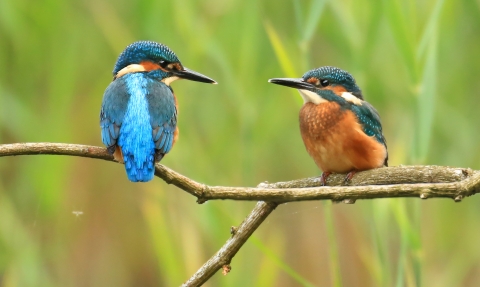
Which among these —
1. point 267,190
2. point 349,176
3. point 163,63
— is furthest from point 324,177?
point 267,190

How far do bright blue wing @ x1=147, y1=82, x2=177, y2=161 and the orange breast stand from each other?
66 cm

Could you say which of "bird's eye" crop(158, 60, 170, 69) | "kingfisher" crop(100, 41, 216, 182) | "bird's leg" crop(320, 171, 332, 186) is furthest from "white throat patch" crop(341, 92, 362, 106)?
"bird's eye" crop(158, 60, 170, 69)

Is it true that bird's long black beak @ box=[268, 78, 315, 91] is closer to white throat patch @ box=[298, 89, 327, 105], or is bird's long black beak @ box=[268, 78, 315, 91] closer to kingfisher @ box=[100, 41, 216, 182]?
white throat patch @ box=[298, 89, 327, 105]

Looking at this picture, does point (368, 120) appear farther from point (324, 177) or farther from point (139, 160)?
point (139, 160)

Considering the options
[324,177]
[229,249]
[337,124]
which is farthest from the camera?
[337,124]

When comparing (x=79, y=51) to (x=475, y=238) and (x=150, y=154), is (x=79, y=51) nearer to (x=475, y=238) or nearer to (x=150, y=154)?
(x=150, y=154)

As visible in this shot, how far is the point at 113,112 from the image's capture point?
2.18m

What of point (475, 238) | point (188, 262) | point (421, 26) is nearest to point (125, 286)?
point (188, 262)

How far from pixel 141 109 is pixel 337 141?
0.87m

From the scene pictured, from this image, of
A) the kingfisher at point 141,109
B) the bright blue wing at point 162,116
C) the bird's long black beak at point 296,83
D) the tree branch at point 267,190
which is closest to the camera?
the tree branch at point 267,190

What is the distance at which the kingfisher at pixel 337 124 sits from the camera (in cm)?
264

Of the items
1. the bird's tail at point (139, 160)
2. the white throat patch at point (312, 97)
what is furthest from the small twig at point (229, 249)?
the white throat patch at point (312, 97)

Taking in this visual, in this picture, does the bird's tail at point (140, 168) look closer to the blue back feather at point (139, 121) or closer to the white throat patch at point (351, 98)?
the blue back feather at point (139, 121)

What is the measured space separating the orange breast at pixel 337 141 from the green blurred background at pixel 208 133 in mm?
231
